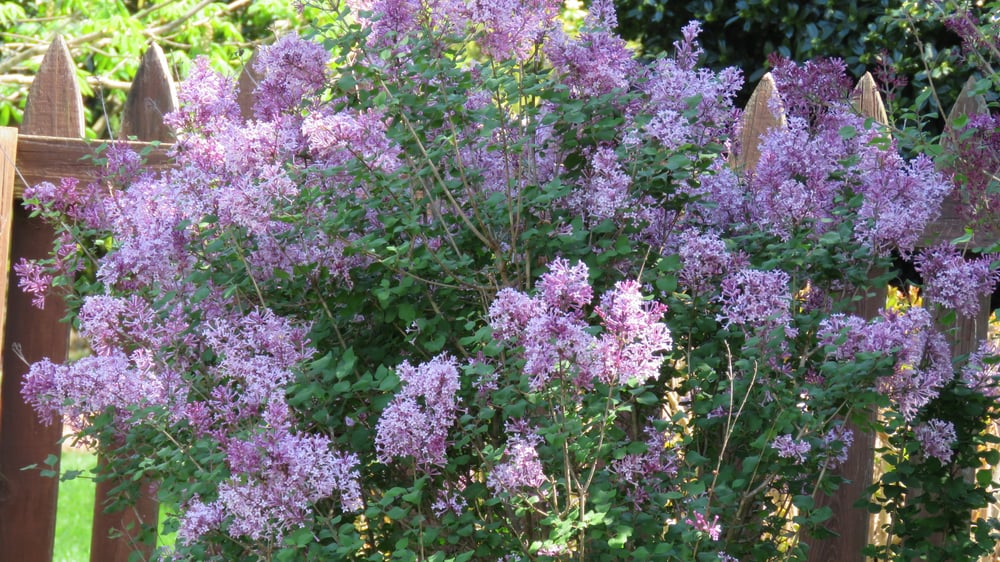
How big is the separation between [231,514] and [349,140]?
738 millimetres

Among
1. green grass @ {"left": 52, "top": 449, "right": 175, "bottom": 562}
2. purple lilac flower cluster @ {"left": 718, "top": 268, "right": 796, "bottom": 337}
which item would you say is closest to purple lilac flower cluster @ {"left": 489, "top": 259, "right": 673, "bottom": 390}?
purple lilac flower cluster @ {"left": 718, "top": 268, "right": 796, "bottom": 337}

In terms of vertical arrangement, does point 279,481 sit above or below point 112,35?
below

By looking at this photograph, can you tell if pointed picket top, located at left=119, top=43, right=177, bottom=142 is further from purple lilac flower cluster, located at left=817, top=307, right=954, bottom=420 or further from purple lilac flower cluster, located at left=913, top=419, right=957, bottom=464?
→ purple lilac flower cluster, located at left=913, top=419, right=957, bottom=464

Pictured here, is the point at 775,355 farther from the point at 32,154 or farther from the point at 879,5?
the point at 879,5

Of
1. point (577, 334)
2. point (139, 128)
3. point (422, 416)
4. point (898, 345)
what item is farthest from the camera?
point (139, 128)

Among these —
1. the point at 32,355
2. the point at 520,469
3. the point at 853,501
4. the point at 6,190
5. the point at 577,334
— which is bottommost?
the point at 520,469

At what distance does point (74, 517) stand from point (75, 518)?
4 centimetres

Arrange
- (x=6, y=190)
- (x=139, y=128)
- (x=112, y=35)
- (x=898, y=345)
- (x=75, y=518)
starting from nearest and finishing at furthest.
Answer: (x=898, y=345), (x=6, y=190), (x=139, y=128), (x=75, y=518), (x=112, y=35)

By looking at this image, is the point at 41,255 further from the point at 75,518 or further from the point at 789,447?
the point at 75,518

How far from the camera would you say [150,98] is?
11.2ft

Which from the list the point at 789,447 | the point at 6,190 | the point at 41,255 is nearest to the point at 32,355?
the point at 41,255

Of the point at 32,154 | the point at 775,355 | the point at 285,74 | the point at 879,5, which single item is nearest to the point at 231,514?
the point at 285,74

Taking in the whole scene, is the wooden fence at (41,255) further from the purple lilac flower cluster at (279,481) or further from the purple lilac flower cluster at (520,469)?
the purple lilac flower cluster at (520,469)

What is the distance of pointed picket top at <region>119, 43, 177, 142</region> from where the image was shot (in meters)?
3.43
